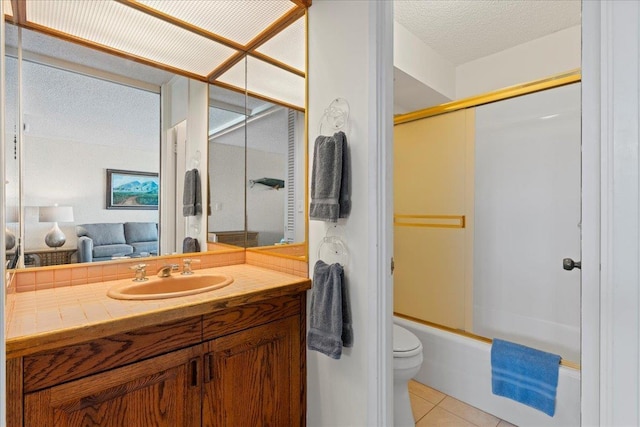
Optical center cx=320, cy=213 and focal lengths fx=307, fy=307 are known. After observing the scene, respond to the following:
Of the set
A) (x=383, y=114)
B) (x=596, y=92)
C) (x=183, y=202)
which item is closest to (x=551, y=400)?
(x=596, y=92)

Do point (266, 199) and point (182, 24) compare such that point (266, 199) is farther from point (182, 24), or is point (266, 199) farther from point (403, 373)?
point (403, 373)

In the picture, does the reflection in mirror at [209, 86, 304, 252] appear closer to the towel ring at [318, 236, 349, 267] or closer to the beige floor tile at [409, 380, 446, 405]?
the towel ring at [318, 236, 349, 267]

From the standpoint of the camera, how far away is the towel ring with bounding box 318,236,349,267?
4.52 feet

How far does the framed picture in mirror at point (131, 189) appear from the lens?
1.45 metres

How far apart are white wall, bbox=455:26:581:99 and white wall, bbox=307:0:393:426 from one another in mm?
1480

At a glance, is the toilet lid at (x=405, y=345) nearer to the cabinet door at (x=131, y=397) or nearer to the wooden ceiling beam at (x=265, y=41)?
the cabinet door at (x=131, y=397)

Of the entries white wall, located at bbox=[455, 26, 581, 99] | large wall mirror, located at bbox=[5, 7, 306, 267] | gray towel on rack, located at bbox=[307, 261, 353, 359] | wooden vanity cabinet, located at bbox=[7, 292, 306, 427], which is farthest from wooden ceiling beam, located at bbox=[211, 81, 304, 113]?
white wall, located at bbox=[455, 26, 581, 99]

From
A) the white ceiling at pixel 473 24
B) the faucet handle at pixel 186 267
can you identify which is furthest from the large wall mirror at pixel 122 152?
the white ceiling at pixel 473 24

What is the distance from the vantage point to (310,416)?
1.52 metres

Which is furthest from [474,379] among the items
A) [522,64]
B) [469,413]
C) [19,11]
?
[19,11]

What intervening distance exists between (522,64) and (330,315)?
225 centimetres


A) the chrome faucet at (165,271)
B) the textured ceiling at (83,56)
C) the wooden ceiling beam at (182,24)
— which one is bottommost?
the chrome faucet at (165,271)

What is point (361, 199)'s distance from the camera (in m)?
1.31

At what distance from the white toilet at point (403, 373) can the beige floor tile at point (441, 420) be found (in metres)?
0.09
